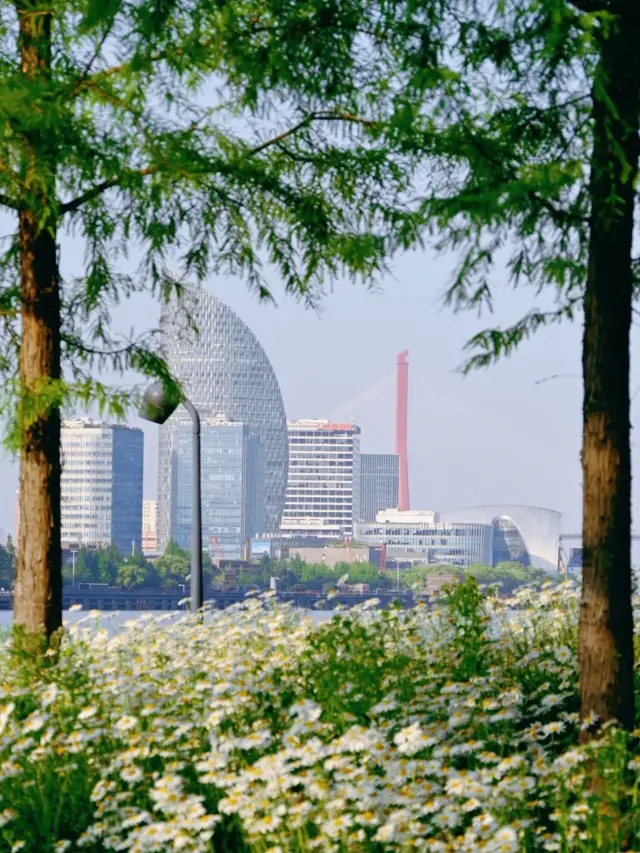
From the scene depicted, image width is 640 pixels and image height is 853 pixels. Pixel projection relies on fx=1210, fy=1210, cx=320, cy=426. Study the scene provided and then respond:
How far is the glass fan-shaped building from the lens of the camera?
183375 millimetres

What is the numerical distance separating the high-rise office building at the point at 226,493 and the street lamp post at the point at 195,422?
6398 inches

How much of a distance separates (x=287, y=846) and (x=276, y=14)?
3.43m

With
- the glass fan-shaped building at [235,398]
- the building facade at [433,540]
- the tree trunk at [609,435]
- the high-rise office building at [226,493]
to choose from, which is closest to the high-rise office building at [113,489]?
the glass fan-shaped building at [235,398]

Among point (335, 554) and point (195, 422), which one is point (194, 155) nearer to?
point (195, 422)

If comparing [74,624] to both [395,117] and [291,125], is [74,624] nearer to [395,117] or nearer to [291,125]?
[291,125]

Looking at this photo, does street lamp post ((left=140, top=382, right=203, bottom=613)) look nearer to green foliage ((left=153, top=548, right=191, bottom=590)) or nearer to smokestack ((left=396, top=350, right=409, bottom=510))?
green foliage ((left=153, top=548, right=191, bottom=590))

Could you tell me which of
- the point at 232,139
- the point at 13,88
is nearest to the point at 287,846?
the point at 13,88

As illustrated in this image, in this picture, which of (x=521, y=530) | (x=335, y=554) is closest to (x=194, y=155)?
(x=521, y=530)

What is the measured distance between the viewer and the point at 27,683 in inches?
261

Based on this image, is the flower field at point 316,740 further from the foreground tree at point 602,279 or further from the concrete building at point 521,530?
the concrete building at point 521,530

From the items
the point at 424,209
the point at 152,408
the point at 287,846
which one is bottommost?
the point at 287,846

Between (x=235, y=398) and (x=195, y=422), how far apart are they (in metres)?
182

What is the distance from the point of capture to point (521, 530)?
149 metres

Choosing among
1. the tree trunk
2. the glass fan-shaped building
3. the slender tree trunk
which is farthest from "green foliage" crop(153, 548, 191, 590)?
the tree trunk
